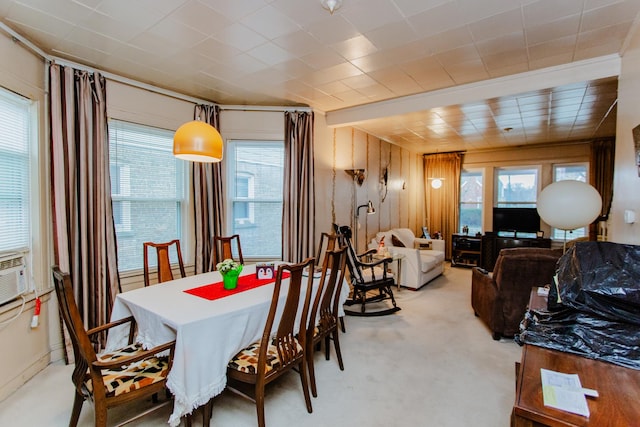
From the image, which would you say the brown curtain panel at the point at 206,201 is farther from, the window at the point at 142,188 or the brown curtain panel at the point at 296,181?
the brown curtain panel at the point at 296,181

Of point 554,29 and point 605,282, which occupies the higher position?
point 554,29

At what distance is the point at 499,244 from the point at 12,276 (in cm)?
694

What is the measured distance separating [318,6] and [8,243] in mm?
2874

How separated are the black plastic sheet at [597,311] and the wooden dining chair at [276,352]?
4.10ft

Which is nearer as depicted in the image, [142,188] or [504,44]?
[504,44]

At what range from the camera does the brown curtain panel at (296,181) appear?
14.2ft

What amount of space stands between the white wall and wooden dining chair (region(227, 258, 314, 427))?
2.41 m

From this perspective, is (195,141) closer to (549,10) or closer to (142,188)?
(142,188)

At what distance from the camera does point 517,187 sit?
6746 millimetres

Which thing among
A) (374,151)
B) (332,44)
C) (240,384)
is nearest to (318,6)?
(332,44)

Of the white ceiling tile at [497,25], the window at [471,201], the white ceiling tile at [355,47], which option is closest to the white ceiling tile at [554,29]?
the white ceiling tile at [497,25]

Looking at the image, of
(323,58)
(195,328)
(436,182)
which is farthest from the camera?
(436,182)

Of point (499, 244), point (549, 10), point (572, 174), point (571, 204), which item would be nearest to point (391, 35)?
point (549, 10)

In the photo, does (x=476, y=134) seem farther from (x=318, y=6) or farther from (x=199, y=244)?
(x=199, y=244)
